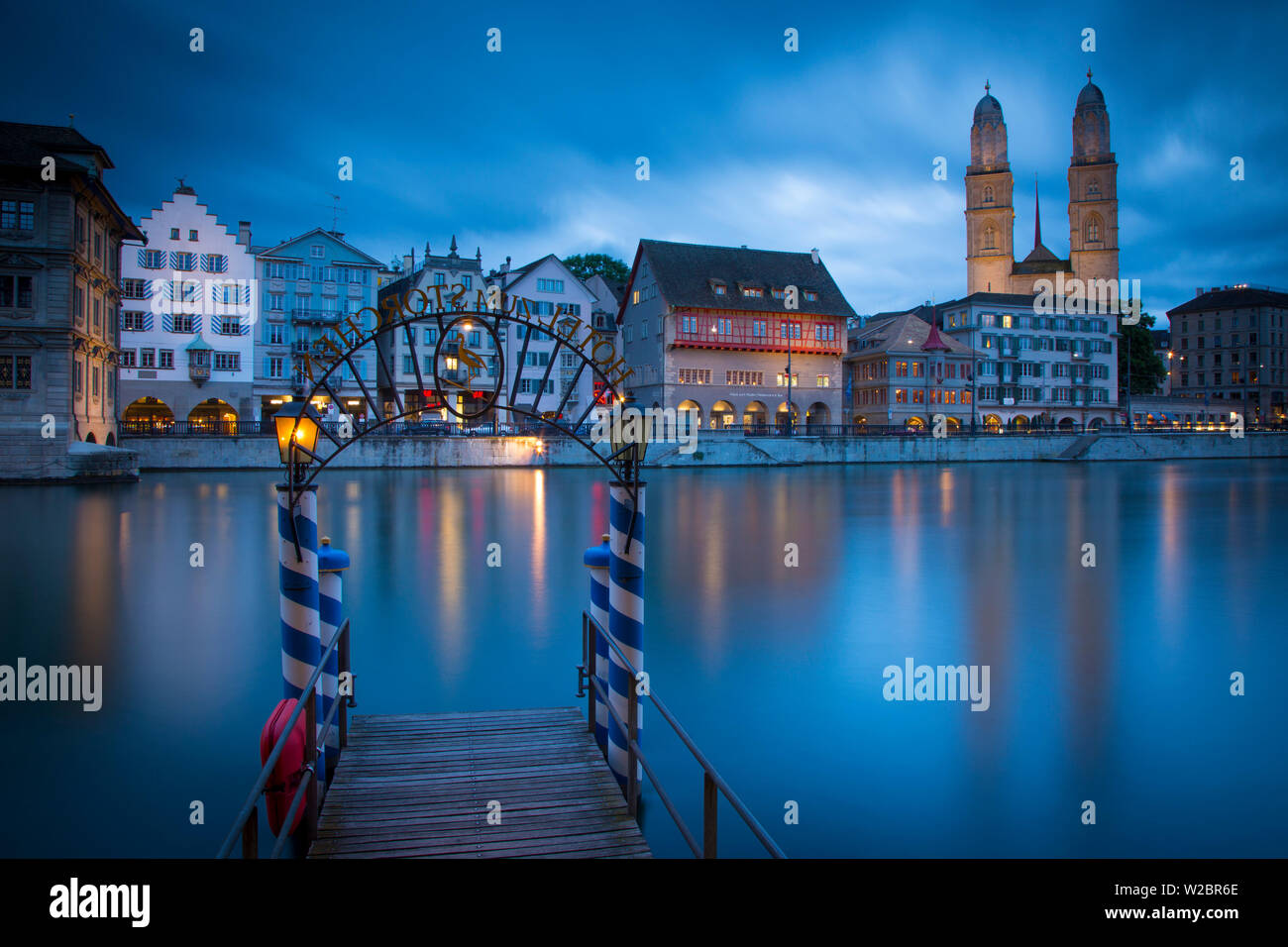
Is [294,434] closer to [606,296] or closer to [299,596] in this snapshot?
[299,596]

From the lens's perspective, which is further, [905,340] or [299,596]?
[905,340]

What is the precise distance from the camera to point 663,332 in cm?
6744

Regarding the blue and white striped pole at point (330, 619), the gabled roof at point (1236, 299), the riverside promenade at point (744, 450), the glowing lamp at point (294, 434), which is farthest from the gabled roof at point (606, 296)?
the gabled roof at point (1236, 299)

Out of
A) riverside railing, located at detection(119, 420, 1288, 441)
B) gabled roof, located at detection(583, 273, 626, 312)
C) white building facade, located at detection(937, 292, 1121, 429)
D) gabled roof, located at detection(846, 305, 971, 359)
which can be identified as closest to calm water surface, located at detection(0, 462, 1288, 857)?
riverside railing, located at detection(119, 420, 1288, 441)

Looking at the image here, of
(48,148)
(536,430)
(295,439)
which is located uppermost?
(48,148)

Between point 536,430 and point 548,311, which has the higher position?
point 548,311

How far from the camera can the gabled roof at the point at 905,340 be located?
76250 millimetres

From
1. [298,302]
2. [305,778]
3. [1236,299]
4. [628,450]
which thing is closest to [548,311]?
[298,302]

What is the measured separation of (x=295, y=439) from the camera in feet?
22.6

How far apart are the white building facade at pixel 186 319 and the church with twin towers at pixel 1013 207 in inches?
3195

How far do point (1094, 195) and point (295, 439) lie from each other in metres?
111

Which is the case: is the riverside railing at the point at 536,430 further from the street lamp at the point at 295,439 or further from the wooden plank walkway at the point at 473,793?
the wooden plank walkway at the point at 473,793

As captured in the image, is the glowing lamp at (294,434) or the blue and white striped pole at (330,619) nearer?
the glowing lamp at (294,434)

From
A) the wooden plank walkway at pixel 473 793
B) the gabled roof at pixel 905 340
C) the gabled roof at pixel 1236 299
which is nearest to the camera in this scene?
the wooden plank walkway at pixel 473 793
